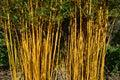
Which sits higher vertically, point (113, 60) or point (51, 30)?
point (51, 30)

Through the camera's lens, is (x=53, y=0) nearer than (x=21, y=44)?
Yes

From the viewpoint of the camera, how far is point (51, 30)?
3.67 metres

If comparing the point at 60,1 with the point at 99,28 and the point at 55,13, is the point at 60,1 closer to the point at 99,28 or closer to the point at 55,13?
the point at 55,13

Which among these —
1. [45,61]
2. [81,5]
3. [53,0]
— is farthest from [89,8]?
[45,61]

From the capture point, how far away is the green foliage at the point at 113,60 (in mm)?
6555

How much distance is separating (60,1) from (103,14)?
0.45 meters

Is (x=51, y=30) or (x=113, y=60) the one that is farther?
(x=113, y=60)

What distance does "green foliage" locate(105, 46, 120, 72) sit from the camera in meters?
6.55

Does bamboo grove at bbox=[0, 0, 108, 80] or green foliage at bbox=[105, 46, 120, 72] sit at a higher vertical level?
bamboo grove at bbox=[0, 0, 108, 80]

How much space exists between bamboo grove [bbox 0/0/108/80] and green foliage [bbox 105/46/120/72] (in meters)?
2.76

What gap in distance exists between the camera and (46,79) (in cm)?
372

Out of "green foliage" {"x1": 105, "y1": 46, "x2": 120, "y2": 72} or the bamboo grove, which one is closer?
the bamboo grove

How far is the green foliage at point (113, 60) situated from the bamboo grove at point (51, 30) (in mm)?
2756

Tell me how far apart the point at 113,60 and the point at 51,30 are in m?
3.22
